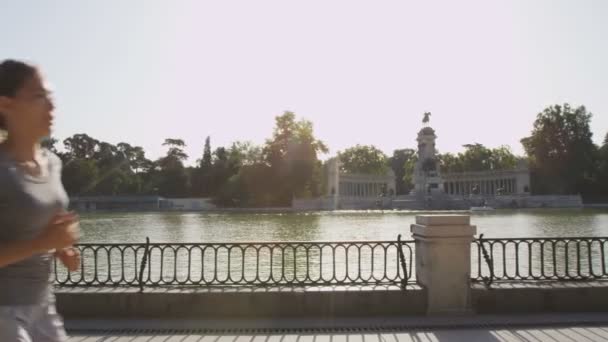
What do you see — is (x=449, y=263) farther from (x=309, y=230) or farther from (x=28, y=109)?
(x=309, y=230)

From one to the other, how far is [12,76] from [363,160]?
12561 cm

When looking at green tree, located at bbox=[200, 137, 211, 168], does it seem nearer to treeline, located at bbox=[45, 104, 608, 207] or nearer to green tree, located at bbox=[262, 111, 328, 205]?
treeline, located at bbox=[45, 104, 608, 207]

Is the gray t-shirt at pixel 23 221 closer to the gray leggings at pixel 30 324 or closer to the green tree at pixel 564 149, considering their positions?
the gray leggings at pixel 30 324

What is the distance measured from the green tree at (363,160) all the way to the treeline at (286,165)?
222 millimetres

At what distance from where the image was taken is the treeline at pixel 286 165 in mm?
87062

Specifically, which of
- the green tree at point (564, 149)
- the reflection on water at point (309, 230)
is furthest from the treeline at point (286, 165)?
the reflection on water at point (309, 230)

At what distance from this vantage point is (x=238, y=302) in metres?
9.15

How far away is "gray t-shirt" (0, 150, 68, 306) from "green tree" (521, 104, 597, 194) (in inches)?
3846

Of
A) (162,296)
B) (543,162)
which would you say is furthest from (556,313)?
(543,162)

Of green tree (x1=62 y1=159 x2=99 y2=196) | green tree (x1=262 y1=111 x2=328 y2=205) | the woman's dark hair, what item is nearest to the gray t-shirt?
the woman's dark hair

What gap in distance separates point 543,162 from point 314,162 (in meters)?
38.7

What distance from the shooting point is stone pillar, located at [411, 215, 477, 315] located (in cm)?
914

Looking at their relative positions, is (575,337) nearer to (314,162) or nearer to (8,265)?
(8,265)

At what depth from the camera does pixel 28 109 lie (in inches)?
121
